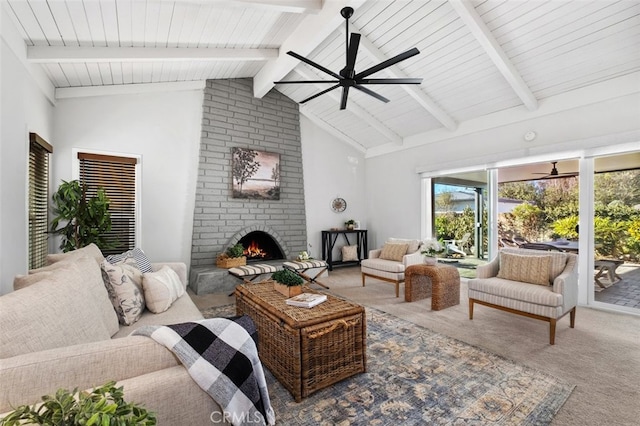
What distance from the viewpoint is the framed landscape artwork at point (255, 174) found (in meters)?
5.20

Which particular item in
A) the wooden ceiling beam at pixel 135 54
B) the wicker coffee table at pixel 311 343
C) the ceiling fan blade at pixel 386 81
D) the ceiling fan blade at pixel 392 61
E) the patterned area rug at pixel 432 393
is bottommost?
the patterned area rug at pixel 432 393

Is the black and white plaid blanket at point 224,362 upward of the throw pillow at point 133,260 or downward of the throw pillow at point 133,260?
downward

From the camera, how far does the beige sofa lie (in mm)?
850

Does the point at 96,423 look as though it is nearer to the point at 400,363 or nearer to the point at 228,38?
the point at 400,363

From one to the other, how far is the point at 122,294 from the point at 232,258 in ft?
9.02

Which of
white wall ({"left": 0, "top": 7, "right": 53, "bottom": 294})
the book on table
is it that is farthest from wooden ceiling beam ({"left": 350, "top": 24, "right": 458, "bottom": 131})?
white wall ({"left": 0, "top": 7, "right": 53, "bottom": 294})

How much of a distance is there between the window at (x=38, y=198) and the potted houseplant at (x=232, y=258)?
2.06m

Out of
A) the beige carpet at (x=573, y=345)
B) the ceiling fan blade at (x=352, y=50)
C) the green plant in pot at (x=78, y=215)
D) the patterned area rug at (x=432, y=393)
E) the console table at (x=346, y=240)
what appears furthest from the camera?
the console table at (x=346, y=240)

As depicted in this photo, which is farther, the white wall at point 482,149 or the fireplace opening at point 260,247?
the fireplace opening at point 260,247

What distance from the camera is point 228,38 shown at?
362 centimetres

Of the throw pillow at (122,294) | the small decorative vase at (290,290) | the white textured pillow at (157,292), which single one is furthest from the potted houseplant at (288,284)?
the throw pillow at (122,294)

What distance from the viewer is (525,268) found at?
3082 millimetres

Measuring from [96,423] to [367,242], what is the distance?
6.34m

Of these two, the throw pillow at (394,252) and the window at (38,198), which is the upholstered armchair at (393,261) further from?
the window at (38,198)
